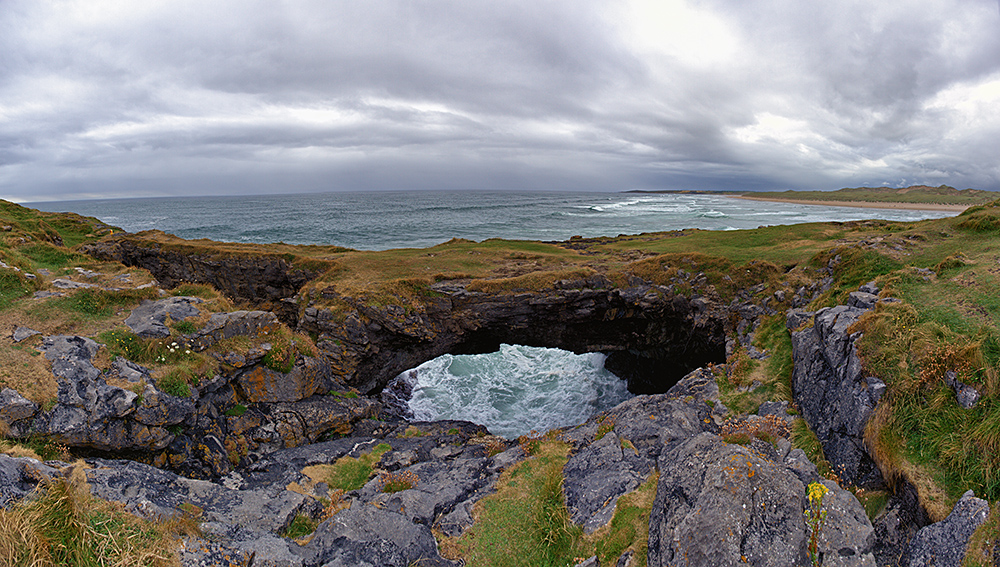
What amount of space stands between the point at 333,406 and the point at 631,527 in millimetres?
12231

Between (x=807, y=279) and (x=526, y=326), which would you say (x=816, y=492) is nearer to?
(x=807, y=279)

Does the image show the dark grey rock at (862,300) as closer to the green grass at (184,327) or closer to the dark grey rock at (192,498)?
the dark grey rock at (192,498)

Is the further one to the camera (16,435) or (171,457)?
(171,457)

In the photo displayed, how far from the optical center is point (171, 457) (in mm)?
11531

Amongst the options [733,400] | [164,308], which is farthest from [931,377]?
[164,308]

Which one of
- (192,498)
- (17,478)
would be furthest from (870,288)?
(17,478)

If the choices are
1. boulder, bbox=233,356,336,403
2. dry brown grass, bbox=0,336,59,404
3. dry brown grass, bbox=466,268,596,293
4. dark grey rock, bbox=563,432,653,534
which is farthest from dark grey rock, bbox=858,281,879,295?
dry brown grass, bbox=0,336,59,404

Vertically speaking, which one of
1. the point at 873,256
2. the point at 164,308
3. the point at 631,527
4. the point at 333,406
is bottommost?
the point at 333,406

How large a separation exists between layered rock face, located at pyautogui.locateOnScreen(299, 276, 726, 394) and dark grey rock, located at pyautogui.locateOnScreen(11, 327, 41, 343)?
10.6 metres

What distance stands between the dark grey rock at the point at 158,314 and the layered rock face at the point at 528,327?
677cm

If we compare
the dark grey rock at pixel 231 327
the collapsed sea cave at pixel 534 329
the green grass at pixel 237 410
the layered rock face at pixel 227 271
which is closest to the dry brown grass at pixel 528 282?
the collapsed sea cave at pixel 534 329

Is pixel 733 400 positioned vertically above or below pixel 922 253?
below

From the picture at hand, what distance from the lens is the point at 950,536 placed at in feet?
20.2

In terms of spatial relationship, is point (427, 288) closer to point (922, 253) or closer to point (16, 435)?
point (16, 435)
